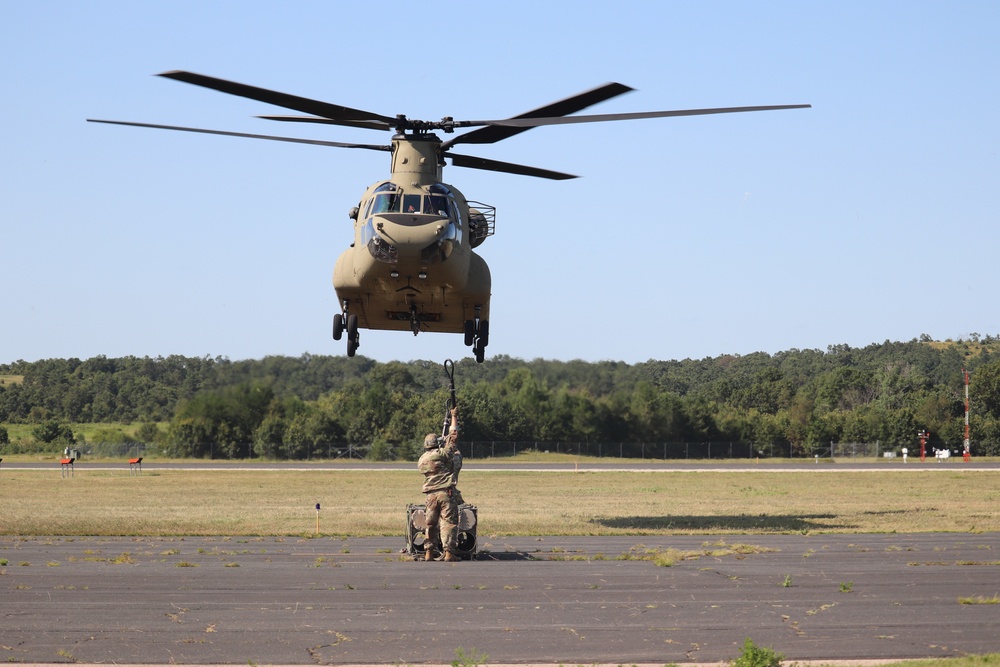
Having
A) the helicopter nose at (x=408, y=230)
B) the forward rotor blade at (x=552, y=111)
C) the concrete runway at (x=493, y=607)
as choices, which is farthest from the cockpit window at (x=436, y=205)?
the concrete runway at (x=493, y=607)

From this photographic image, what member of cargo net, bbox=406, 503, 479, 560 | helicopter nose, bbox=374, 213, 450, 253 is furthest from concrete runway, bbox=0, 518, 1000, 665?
helicopter nose, bbox=374, 213, 450, 253

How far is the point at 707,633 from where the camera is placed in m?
10.3

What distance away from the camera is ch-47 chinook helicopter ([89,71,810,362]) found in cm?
2156

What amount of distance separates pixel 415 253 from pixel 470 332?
4.48 meters

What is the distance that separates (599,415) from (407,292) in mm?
56283

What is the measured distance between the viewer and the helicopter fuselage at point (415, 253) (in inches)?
880

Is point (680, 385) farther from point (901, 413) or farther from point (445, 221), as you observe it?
point (445, 221)

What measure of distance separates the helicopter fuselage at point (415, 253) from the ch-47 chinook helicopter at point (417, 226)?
0.02m

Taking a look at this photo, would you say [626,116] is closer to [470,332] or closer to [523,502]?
[470,332]

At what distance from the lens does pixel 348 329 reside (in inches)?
1013

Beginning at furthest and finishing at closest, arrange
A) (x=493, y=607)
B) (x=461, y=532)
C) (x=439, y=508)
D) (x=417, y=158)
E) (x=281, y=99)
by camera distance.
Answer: (x=417, y=158)
(x=281, y=99)
(x=461, y=532)
(x=439, y=508)
(x=493, y=607)

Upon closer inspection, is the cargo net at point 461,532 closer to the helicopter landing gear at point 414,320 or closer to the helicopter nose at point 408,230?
the helicopter nose at point 408,230

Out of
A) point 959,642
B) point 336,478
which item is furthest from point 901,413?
point 959,642

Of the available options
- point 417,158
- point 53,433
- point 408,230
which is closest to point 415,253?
point 408,230
